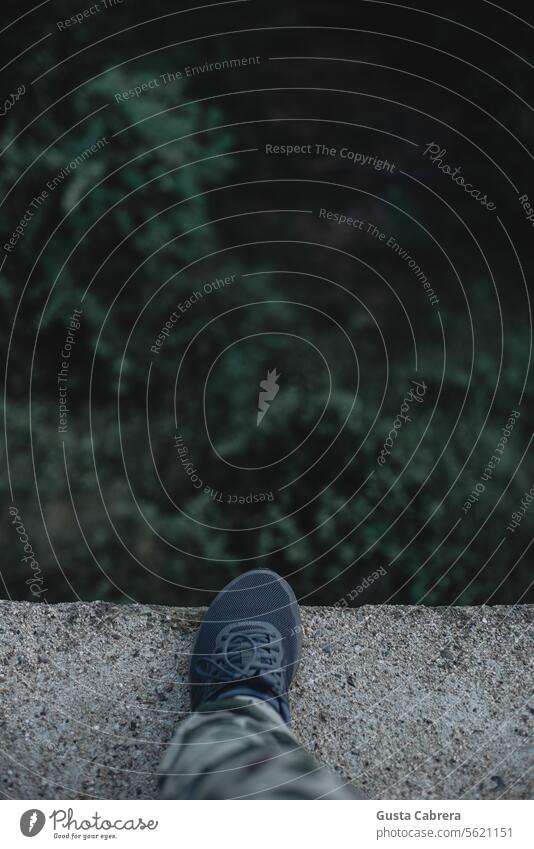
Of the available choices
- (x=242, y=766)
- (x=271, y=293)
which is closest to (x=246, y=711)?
(x=242, y=766)

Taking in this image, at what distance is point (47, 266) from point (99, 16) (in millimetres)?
534

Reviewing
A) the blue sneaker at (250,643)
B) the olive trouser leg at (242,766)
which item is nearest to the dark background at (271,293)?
the blue sneaker at (250,643)

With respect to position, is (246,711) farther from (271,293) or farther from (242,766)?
(271,293)

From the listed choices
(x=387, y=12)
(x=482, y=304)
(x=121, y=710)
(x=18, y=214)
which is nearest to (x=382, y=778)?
(x=121, y=710)

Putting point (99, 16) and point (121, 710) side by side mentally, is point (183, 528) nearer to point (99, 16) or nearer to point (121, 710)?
point (121, 710)

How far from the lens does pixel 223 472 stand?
154 centimetres

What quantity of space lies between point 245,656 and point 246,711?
0.13m

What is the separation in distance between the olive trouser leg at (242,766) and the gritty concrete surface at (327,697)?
0.08 meters

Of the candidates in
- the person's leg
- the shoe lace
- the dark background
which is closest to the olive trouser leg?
the person's leg

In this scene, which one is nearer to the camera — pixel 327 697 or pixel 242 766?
pixel 242 766

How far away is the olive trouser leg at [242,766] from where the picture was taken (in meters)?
1.15

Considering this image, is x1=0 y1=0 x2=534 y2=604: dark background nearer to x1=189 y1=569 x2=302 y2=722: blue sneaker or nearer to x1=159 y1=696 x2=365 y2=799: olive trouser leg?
x1=189 y1=569 x2=302 y2=722: blue sneaker

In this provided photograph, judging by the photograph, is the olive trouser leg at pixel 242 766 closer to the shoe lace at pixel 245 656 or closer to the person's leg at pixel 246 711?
the person's leg at pixel 246 711

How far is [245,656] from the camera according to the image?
1.40m
